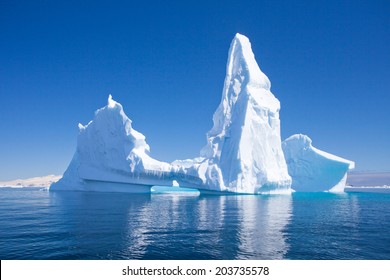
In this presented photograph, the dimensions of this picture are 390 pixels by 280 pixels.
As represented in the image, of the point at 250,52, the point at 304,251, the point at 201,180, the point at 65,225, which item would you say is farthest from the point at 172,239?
the point at 250,52

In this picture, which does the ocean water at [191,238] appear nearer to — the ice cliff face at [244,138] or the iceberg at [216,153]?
the ice cliff face at [244,138]

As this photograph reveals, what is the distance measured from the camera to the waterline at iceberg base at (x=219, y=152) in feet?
142

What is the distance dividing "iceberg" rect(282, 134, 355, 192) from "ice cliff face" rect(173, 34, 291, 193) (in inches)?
460

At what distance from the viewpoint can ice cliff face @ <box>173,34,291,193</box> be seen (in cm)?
4281

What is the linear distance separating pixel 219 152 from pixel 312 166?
2160 centimetres

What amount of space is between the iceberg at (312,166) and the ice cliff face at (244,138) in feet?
38.3

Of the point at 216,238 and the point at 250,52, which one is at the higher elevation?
the point at 250,52

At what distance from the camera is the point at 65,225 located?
17.0 metres

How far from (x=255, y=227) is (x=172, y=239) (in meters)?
5.33

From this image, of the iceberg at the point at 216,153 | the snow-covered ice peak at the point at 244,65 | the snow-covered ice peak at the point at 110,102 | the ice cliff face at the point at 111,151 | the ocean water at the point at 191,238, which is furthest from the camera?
the snow-covered ice peak at the point at 244,65

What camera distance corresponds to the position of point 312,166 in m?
57.8

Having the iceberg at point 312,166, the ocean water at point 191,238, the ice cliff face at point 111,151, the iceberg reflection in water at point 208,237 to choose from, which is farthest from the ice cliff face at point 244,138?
the ocean water at point 191,238
